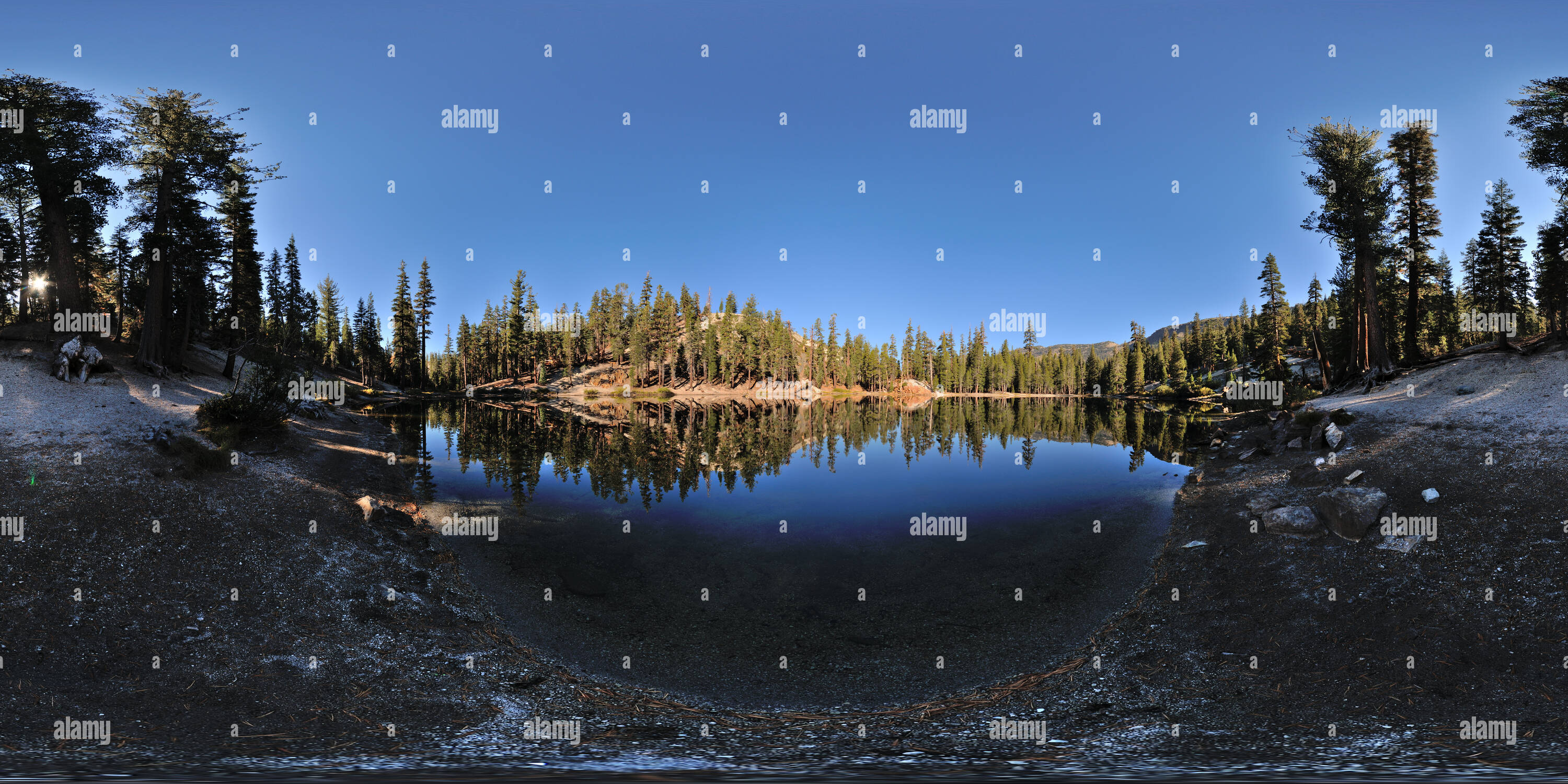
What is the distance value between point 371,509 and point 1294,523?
904 inches

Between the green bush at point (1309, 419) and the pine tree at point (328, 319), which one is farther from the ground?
the pine tree at point (328, 319)

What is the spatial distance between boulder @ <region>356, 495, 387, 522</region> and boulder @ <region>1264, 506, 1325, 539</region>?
22.5 metres

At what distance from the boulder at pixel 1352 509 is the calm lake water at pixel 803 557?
3.51 metres

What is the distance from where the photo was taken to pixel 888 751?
626 cm

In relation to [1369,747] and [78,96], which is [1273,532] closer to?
[1369,747]

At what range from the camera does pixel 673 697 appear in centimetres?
809

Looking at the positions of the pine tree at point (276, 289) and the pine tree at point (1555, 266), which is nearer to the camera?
the pine tree at point (1555, 266)

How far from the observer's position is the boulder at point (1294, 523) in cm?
1226

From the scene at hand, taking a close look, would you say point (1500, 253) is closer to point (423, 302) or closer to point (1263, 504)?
→ point (1263, 504)
